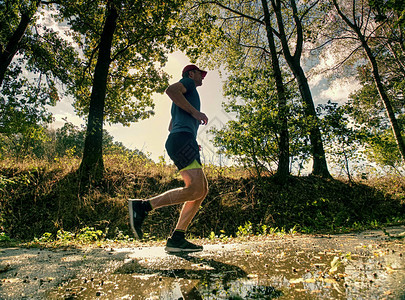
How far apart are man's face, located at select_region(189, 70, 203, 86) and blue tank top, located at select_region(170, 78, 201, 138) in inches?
8.7

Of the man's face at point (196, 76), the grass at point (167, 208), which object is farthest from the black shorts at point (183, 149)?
the grass at point (167, 208)

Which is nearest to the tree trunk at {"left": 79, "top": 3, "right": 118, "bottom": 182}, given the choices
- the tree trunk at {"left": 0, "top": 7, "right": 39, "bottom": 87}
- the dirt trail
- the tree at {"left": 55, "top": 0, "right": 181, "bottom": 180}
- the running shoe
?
the tree at {"left": 55, "top": 0, "right": 181, "bottom": 180}

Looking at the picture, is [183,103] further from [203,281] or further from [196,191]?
[203,281]

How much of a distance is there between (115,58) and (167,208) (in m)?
6.53

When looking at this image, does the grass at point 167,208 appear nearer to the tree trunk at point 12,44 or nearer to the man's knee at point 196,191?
the man's knee at point 196,191

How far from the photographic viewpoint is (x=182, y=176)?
3010 mm

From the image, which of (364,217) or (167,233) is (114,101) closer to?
(167,233)

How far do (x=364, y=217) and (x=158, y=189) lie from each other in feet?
21.6

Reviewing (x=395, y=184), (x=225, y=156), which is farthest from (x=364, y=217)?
(x=225, y=156)

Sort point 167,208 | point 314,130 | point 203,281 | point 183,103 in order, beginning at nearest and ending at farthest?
point 203,281
point 183,103
point 167,208
point 314,130

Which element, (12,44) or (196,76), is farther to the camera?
(12,44)

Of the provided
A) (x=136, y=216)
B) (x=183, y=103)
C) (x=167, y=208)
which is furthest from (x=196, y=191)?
Answer: (x=167, y=208)

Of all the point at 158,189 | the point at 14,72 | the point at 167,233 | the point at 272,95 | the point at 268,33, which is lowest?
the point at 167,233

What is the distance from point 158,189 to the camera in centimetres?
774
